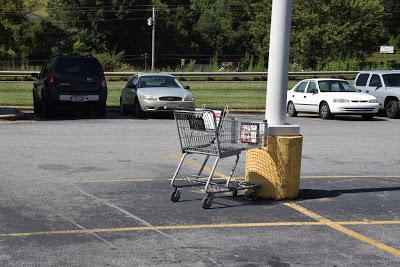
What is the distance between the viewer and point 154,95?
808 inches

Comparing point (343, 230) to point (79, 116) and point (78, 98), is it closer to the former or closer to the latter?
point (78, 98)

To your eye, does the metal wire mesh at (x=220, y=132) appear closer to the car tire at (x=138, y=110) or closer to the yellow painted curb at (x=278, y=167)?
the yellow painted curb at (x=278, y=167)

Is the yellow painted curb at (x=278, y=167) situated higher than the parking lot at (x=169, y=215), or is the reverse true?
the yellow painted curb at (x=278, y=167)

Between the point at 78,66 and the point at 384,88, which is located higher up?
the point at 78,66

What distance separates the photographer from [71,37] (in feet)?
242

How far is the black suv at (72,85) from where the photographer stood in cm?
1989

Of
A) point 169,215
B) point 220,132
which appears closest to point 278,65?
point 220,132

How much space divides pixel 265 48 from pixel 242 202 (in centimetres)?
6913

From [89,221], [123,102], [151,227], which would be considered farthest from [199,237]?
[123,102]

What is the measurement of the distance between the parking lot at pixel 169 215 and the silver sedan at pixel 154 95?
23.1 feet

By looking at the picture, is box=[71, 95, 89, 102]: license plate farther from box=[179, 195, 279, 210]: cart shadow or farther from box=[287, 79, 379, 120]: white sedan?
box=[179, 195, 279, 210]: cart shadow

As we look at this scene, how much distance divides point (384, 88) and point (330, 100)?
9.14 feet

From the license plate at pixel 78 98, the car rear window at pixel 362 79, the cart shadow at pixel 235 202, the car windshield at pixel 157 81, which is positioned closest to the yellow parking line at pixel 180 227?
the cart shadow at pixel 235 202

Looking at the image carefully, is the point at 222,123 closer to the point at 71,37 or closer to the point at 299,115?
the point at 299,115
